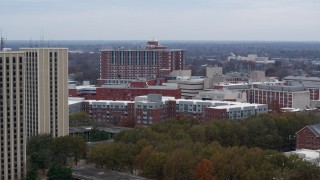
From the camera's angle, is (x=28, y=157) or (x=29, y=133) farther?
(x=29, y=133)

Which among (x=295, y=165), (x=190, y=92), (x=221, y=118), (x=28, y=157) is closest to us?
(x=295, y=165)

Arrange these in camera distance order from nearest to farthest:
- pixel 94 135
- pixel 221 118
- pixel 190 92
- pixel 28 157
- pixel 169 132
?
pixel 28 157 → pixel 169 132 → pixel 94 135 → pixel 221 118 → pixel 190 92

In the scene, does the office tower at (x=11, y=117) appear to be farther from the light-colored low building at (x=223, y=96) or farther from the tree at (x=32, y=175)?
the light-colored low building at (x=223, y=96)

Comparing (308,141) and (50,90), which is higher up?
(50,90)

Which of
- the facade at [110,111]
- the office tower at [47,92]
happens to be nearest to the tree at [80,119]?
the facade at [110,111]

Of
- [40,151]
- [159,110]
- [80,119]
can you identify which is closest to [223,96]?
[159,110]

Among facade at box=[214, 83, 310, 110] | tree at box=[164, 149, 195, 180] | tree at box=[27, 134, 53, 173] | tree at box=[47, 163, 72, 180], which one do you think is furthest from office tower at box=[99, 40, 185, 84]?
tree at box=[47, 163, 72, 180]

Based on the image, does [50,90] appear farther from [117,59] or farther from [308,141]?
[117,59]

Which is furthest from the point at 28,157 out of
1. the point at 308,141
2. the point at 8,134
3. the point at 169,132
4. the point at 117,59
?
the point at 117,59
